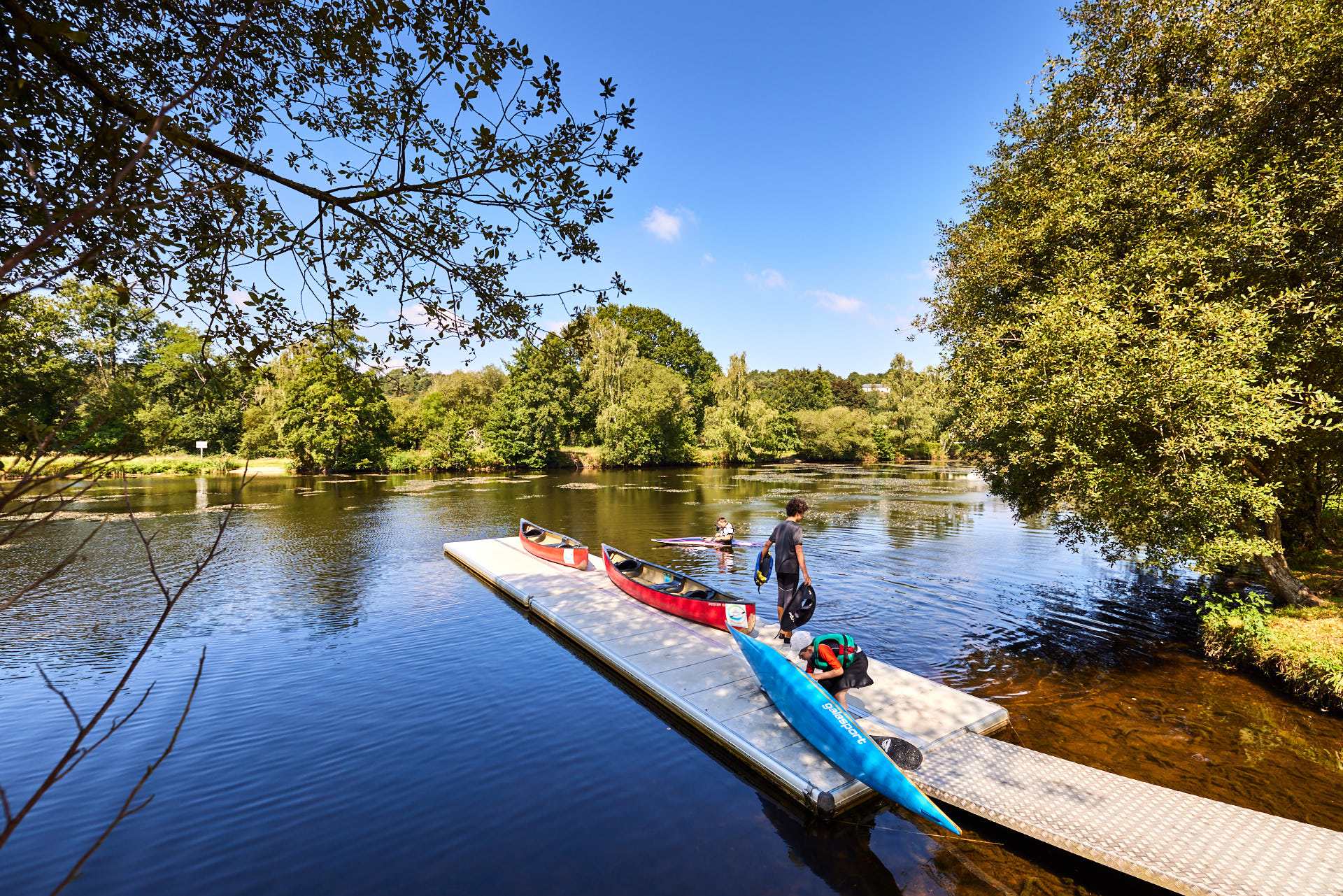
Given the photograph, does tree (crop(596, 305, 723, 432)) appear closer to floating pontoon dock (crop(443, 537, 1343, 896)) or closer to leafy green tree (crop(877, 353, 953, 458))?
leafy green tree (crop(877, 353, 953, 458))

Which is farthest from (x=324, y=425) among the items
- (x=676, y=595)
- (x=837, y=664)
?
(x=837, y=664)

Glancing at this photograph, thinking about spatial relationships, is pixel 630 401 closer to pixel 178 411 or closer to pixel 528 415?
pixel 528 415

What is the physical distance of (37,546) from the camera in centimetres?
2112

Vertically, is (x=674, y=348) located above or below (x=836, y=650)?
above

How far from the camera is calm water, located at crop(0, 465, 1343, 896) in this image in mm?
6668

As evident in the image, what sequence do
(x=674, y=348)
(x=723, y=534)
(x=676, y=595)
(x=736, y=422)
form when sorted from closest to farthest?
(x=676, y=595) → (x=723, y=534) → (x=736, y=422) → (x=674, y=348)

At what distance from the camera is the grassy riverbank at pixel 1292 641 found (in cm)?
951

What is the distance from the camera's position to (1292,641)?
1020 centimetres

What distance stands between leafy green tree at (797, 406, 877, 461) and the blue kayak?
6799cm

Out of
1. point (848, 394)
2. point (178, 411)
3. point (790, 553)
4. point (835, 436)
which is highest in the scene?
point (848, 394)

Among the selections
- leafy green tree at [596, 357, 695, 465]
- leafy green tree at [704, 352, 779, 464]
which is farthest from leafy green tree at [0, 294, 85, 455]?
leafy green tree at [704, 352, 779, 464]

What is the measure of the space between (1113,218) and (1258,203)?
208 centimetres

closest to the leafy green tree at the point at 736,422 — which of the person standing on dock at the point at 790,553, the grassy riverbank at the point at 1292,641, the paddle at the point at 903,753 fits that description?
the grassy riverbank at the point at 1292,641

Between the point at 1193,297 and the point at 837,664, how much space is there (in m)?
8.53
